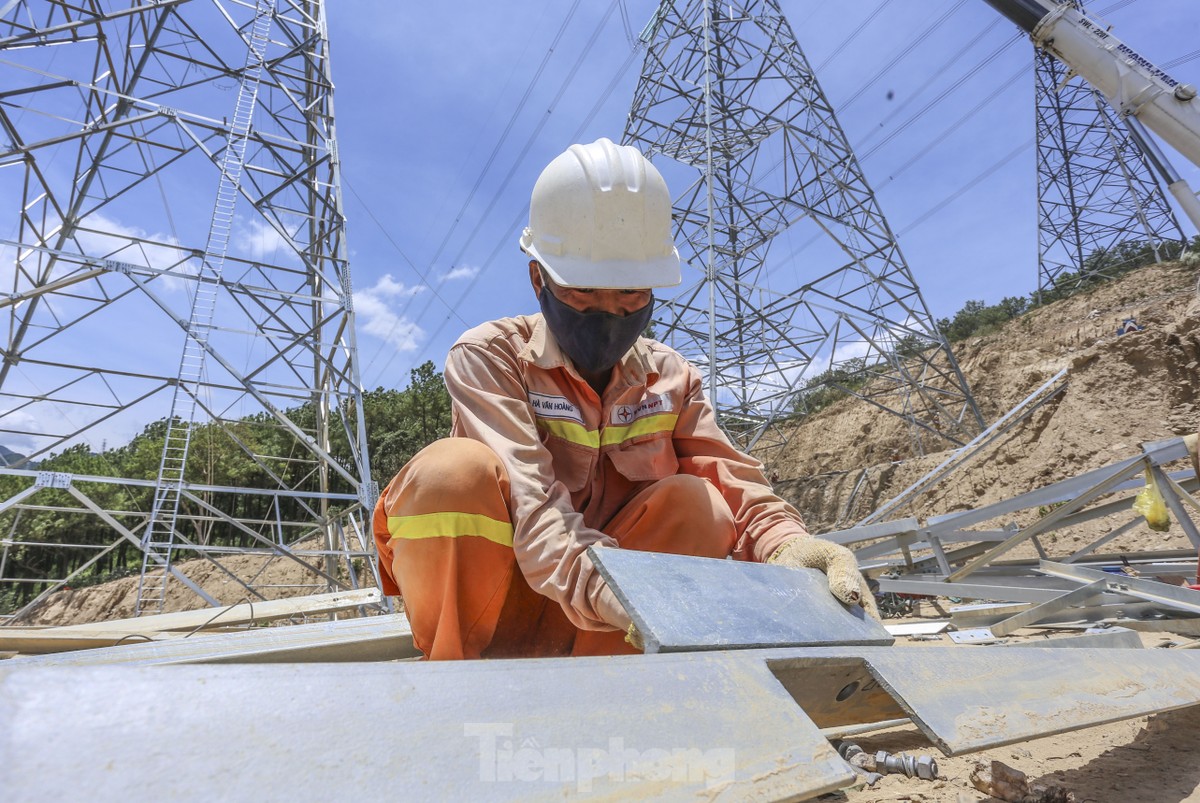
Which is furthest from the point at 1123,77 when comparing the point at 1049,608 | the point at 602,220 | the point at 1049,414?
the point at 602,220

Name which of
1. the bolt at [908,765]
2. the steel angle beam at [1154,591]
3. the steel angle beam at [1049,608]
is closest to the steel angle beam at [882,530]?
the steel angle beam at [1154,591]

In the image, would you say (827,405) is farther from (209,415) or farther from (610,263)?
(610,263)

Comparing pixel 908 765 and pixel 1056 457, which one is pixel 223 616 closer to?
pixel 908 765

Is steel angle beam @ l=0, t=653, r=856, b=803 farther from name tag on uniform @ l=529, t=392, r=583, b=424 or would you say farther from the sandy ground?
name tag on uniform @ l=529, t=392, r=583, b=424

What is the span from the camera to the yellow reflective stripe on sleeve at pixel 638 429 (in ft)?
6.68

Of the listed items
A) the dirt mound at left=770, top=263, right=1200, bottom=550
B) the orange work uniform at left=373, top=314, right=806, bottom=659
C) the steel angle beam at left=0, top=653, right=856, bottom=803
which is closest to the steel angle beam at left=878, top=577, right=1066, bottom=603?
the orange work uniform at left=373, top=314, right=806, bottom=659

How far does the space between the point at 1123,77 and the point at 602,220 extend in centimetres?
1000

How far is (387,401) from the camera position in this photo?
80.9 ft

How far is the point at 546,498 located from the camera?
1561mm

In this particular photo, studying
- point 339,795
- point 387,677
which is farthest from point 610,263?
point 339,795

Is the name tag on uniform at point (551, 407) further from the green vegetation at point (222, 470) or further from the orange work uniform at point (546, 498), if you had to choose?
the green vegetation at point (222, 470)

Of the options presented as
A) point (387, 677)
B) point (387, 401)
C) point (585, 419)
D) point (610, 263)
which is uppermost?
point (387, 401)

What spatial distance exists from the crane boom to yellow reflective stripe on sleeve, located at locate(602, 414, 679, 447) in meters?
9.65

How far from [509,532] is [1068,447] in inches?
352
